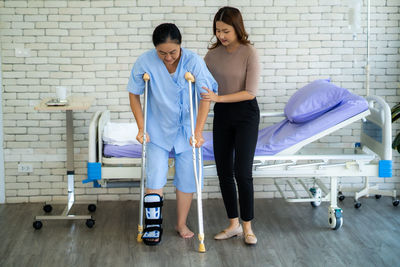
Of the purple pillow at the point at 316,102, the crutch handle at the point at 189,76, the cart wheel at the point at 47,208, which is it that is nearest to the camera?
the crutch handle at the point at 189,76

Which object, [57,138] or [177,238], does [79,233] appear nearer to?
[177,238]

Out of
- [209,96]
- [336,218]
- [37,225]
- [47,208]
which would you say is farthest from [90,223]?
[336,218]

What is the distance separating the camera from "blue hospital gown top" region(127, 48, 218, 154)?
137 inches

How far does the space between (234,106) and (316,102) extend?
742 millimetres

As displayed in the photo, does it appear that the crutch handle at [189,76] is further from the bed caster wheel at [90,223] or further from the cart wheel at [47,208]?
the cart wheel at [47,208]

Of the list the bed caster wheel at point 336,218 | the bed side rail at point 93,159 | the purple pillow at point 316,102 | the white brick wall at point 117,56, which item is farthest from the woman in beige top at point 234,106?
the white brick wall at point 117,56

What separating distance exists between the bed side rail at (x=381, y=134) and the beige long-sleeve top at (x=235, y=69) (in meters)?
0.95

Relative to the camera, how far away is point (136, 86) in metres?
3.54

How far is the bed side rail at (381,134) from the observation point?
12.7 ft

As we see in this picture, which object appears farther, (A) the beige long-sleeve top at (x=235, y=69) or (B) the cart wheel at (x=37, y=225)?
(B) the cart wheel at (x=37, y=225)

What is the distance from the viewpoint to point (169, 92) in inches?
139

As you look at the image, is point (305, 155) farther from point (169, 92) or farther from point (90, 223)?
point (90, 223)

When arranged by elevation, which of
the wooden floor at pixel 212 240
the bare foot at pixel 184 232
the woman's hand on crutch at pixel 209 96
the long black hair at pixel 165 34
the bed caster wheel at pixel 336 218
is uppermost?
the long black hair at pixel 165 34

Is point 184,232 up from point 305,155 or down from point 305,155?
down
